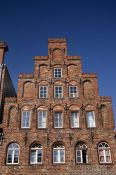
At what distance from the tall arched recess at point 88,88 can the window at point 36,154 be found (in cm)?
666

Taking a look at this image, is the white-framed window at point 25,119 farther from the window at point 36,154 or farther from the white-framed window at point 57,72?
the white-framed window at point 57,72

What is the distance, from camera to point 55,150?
19156 mm

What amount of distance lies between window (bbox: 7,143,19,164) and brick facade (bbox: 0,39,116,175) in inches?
3.4

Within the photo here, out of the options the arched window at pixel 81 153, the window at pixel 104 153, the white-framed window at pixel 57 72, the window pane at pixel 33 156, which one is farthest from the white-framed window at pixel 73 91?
the window pane at pixel 33 156

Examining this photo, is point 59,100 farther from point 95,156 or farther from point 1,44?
point 1,44

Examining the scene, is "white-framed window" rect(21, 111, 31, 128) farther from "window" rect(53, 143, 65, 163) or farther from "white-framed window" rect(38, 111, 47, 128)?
"window" rect(53, 143, 65, 163)

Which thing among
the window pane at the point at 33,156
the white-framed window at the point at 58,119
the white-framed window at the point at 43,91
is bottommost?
the window pane at the point at 33,156

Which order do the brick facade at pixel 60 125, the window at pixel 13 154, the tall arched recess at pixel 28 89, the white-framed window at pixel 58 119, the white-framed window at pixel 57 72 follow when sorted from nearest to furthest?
the brick facade at pixel 60 125
the window at pixel 13 154
the white-framed window at pixel 58 119
the tall arched recess at pixel 28 89
the white-framed window at pixel 57 72

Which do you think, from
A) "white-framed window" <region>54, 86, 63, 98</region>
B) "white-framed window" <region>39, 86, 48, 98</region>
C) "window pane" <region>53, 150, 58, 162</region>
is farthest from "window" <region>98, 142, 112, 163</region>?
"white-framed window" <region>39, 86, 48, 98</region>

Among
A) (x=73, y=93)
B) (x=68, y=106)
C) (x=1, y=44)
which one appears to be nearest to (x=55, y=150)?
(x=68, y=106)

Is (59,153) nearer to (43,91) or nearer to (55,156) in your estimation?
(55,156)

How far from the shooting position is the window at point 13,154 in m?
18.7

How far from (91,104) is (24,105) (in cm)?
618

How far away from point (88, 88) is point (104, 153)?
6.29 metres
